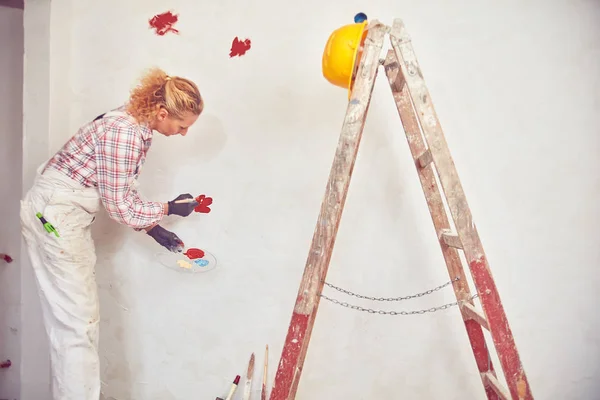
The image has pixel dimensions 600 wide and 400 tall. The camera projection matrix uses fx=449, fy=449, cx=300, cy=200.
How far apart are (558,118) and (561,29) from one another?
39 centimetres

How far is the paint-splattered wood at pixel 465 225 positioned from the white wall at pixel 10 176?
2039 mm

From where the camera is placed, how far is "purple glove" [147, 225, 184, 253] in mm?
1863

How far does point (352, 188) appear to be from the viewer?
1971mm

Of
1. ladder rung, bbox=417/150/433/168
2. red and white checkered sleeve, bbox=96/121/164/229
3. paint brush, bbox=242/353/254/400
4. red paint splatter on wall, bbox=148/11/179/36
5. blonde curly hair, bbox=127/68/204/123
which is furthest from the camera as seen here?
red paint splatter on wall, bbox=148/11/179/36

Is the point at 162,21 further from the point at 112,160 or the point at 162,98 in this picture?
the point at 112,160

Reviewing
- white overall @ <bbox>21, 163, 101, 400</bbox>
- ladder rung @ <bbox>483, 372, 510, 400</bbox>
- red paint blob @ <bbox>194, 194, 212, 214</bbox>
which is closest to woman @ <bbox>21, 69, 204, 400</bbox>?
white overall @ <bbox>21, 163, 101, 400</bbox>

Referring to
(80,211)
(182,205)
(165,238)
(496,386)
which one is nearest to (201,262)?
(165,238)

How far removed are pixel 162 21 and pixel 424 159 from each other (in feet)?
4.24

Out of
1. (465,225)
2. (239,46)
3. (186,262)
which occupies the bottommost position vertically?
(465,225)

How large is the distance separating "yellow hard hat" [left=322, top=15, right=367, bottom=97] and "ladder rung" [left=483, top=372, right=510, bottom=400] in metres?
1.07

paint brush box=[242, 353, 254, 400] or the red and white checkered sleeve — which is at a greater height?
the red and white checkered sleeve

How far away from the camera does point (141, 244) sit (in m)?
2.01

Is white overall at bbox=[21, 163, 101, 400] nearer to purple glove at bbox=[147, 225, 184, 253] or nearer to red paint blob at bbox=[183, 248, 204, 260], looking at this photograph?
purple glove at bbox=[147, 225, 184, 253]

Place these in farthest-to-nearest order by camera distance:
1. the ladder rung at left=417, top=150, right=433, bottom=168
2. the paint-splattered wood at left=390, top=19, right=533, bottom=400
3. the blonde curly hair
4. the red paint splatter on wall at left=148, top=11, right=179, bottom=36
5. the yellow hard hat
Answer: the red paint splatter on wall at left=148, top=11, right=179, bottom=36, the blonde curly hair, the ladder rung at left=417, top=150, right=433, bottom=168, the yellow hard hat, the paint-splattered wood at left=390, top=19, right=533, bottom=400
